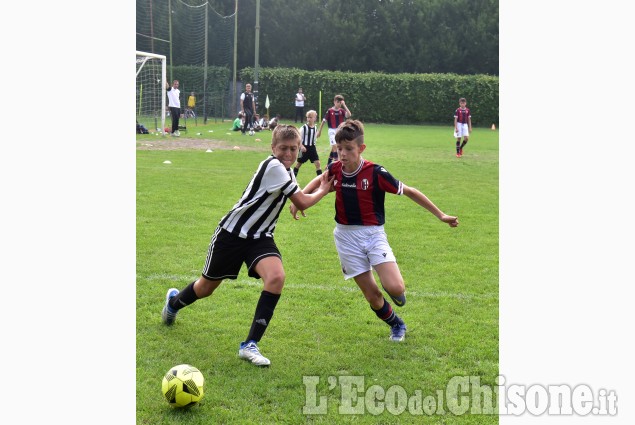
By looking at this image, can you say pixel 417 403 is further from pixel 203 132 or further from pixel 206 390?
pixel 203 132

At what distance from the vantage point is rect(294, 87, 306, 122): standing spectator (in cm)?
3266

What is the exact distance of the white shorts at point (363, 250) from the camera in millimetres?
5270

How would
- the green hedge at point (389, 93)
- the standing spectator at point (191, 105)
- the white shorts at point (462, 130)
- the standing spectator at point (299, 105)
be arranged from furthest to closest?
the green hedge at point (389, 93) → the standing spectator at point (299, 105) → the standing spectator at point (191, 105) → the white shorts at point (462, 130)

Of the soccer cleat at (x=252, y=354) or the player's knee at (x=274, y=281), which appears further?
the player's knee at (x=274, y=281)

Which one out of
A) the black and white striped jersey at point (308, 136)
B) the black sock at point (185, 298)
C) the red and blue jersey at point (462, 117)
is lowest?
the black sock at point (185, 298)

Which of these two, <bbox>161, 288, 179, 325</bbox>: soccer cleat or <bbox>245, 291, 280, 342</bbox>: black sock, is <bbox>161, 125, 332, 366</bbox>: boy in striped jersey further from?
<bbox>161, 288, 179, 325</bbox>: soccer cleat

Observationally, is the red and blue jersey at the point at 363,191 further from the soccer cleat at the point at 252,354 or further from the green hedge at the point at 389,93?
the green hedge at the point at 389,93

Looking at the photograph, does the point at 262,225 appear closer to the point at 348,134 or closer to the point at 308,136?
the point at 348,134

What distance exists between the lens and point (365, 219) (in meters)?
5.36

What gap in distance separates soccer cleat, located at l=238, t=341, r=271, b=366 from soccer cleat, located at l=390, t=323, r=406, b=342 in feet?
3.64

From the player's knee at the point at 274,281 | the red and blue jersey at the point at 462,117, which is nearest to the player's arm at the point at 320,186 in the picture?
the player's knee at the point at 274,281

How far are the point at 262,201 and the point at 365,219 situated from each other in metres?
0.89

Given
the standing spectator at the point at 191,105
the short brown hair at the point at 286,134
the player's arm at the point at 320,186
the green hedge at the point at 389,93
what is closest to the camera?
the short brown hair at the point at 286,134

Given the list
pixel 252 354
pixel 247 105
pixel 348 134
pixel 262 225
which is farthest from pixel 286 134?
pixel 247 105
